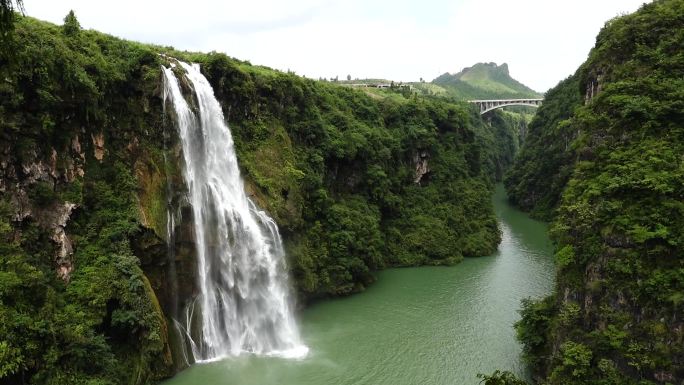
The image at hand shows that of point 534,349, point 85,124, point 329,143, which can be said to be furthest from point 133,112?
point 534,349

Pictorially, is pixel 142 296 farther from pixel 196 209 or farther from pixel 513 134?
pixel 513 134

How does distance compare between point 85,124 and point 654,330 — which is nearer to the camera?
point 654,330

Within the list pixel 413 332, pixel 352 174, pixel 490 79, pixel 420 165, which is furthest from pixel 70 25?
pixel 490 79

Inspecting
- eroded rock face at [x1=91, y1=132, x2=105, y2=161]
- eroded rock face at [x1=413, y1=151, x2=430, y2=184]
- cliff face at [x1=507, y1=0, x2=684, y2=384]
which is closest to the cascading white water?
eroded rock face at [x1=91, y1=132, x2=105, y2=161]

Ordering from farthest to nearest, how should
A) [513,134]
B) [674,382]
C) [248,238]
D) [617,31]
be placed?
[513,134] → [617,31] → [248,238] → [674,382]

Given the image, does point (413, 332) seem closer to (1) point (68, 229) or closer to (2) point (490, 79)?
(1) point (68, 229)

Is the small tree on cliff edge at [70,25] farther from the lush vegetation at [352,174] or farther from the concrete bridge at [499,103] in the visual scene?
the concrete bridge at [499,103]
